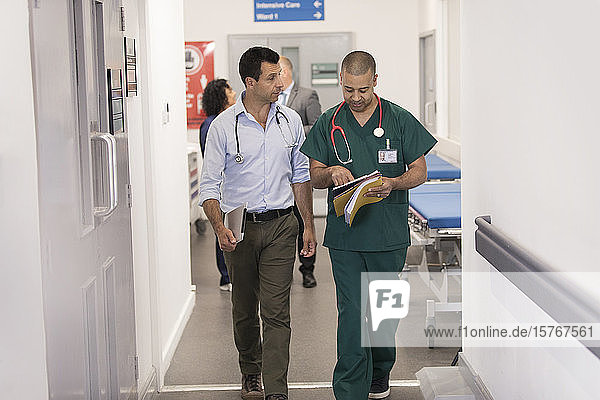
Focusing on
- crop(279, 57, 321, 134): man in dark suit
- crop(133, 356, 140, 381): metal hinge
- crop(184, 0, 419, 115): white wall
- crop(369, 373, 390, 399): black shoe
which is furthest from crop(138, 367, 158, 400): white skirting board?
crop(184, 0, 419, 115): white wall

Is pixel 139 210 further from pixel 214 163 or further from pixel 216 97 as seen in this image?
pixel 216 97

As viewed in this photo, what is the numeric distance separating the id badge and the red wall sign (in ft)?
22.7

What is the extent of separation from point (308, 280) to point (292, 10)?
4680mm

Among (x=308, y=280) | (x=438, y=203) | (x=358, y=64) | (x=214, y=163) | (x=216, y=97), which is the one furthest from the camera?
(x=308, y=280)

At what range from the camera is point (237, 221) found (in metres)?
4.14

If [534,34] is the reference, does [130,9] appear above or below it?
above

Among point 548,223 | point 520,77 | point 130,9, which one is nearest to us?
point 548,223

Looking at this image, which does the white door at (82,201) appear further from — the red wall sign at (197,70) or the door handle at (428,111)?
the red wall sign at (197,70)

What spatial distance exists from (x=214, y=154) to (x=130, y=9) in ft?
2.64

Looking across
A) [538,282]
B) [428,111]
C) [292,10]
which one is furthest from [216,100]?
[538,282]

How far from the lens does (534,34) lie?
2752 mm

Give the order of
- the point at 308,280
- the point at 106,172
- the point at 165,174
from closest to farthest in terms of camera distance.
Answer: the point at 106,172, the point at 165,174, the point at 308,280

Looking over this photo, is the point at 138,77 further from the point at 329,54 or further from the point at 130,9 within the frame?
the point at 329,54

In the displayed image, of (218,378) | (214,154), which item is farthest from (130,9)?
(218,378)
